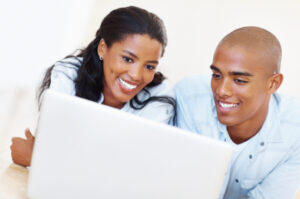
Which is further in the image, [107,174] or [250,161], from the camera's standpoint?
[250,161]

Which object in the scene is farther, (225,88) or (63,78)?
(63,78)

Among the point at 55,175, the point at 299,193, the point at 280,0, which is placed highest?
the point at 280,0

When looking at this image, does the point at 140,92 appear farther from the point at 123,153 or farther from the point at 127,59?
the point at 123,153

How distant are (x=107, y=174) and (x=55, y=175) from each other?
0.12m

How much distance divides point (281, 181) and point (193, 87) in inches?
21.1

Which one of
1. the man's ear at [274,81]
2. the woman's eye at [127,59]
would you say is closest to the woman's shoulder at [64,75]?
the woman's eye at [127,59]

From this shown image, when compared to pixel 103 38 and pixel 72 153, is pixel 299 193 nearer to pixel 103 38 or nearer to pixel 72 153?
pixel 103 38

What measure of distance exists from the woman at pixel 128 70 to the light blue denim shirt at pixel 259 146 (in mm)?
103

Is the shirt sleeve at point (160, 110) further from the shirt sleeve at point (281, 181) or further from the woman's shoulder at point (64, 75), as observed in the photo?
the shirt sleeve at point (281, 181)

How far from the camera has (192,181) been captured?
80 cm

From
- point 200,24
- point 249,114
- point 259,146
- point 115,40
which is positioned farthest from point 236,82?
point 200,24

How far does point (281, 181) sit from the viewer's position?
1.50 meters

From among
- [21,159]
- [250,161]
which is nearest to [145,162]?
[21,159]

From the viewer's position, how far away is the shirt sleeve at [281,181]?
4.86 ft
